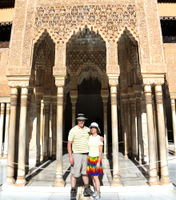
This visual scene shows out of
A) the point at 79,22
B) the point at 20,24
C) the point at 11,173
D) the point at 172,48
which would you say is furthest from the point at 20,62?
the point at 172,48

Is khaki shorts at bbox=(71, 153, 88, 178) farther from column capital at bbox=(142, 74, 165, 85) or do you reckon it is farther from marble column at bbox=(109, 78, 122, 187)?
column capital at bbox=(142, 74, 165, 85)

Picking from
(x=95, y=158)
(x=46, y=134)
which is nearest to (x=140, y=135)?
(x=95, y=158)

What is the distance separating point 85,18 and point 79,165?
12.8 feet

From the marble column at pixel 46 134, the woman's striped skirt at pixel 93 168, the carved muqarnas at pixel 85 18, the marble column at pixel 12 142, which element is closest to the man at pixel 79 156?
the woman's striped skirt at pixel 93 168

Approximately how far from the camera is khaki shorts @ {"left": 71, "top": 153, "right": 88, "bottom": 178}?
3.34 meters

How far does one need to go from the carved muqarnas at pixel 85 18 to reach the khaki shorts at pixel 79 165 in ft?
10.5

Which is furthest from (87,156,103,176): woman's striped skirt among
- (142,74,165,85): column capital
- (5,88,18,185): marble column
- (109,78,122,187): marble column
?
(142,74,165,85): column capital

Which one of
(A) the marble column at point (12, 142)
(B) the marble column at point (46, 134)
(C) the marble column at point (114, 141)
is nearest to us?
(C) the marble column at point (114, 141)

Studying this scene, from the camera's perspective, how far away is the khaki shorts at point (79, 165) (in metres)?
3.34

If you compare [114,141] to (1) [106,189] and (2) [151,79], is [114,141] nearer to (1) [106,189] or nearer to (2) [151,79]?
(1) [106,189]

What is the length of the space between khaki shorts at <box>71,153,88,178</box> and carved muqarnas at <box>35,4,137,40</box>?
10.5ft

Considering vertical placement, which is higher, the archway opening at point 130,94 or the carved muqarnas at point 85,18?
the carved muqarnas at point 85,18

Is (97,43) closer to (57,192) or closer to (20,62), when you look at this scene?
(20,62)

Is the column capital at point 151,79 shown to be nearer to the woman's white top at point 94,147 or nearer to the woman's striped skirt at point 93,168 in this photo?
the woman's white top at point 94,147
